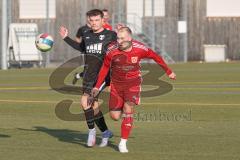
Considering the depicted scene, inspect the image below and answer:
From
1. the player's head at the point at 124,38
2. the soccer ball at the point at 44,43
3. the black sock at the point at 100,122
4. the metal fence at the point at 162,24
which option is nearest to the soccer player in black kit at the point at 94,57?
the black sock at the point at 100,122

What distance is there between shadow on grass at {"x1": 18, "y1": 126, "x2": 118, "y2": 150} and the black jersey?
98 cm

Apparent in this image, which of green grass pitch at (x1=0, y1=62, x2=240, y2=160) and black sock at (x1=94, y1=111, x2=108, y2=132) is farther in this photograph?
black sock at (x1=94, y1=111, x2=108, y2=132)

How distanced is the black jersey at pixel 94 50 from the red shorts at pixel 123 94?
2.21 feet

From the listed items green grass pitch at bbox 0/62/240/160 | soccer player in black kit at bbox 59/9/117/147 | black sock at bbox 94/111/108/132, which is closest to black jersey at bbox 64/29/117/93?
soccer player in black kit at bbox 59/9/117/147

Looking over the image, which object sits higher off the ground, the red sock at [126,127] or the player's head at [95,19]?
the player's head at [95,19]

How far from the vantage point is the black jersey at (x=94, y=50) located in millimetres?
12688

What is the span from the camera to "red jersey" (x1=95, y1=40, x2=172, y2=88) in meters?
11.8

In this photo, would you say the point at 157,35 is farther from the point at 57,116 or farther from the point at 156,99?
the point at 57,116

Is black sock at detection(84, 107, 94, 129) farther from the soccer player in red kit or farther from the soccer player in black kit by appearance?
the soccer player in red kit

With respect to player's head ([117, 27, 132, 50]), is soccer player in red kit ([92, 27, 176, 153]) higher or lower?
lower

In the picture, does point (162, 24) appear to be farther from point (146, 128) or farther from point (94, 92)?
point (94, 92)

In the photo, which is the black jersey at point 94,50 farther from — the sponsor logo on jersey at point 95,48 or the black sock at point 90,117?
the black sock at point 90,117

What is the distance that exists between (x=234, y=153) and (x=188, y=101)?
892 centimetres

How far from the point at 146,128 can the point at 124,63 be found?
10.1 ft
